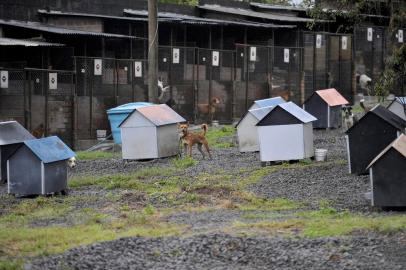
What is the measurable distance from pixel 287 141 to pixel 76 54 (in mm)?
12368

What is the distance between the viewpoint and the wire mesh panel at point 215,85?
31078 millimetres

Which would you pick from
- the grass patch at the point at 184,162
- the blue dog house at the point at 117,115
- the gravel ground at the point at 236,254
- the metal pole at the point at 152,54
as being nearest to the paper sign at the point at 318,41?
the metal pole at the point at 152,54

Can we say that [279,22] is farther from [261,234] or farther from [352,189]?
[261,234]

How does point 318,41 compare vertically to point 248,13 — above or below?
below

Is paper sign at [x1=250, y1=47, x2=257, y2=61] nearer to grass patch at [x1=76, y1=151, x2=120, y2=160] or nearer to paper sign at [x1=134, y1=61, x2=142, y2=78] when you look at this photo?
paper sign at [x1=134, y1=61, x2=142, y2=78]

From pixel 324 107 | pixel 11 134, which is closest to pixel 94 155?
pixel 11 134

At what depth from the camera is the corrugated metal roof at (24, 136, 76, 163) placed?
1645 centimetres

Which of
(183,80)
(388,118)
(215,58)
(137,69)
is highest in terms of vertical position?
(215,58)

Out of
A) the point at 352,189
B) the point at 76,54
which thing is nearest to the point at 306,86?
the point at 76,54

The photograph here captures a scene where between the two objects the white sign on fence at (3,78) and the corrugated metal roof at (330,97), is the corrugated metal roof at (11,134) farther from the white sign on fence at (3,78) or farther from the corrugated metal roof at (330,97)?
the corrugated metal roof at (330,97)

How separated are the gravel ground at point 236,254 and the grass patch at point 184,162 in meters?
8.92

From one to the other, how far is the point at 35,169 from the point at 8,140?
7.71 feet

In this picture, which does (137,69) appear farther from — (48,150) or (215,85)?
(48,150)

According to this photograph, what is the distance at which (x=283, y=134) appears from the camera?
64.2ft
